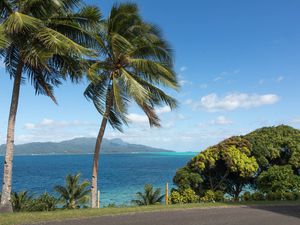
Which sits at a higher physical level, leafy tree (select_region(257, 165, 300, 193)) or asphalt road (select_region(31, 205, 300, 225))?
leafy tree (select_region(257, 165, 300, 193))

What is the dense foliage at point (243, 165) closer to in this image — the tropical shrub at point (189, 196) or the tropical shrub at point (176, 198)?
the tropical shrub at point (176, 198)

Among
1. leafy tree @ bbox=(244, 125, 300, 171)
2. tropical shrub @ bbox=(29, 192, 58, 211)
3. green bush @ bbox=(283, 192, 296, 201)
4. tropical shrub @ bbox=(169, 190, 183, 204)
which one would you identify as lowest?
tropical shrub @ bbox=(29, 192, 58, 211)

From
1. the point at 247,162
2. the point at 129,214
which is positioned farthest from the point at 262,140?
the point at 129,214

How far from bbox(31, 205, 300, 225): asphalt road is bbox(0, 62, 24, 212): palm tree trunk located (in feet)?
13.4

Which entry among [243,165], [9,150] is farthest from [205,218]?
[243,165]

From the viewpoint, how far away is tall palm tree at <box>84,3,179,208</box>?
56.7ft

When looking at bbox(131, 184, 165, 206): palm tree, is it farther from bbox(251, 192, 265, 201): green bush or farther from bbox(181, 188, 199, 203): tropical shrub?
bbox(251, 192, 265, 201): green bush

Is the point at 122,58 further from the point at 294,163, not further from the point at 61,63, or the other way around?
the point at 294,163

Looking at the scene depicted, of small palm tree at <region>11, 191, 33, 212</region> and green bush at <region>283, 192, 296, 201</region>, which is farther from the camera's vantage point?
small palm tree at <region>11, 191, 33, 212</region>

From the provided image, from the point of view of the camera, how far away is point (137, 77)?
18.3m

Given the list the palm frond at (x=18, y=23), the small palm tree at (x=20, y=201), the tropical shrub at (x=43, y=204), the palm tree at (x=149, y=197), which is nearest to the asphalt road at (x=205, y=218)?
the palm frond at (x=18, y=23)

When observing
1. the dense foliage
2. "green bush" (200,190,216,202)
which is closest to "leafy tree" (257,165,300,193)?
the dense foliage

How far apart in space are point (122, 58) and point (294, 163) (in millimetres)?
11874

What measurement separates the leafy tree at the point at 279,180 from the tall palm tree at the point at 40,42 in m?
12.7
